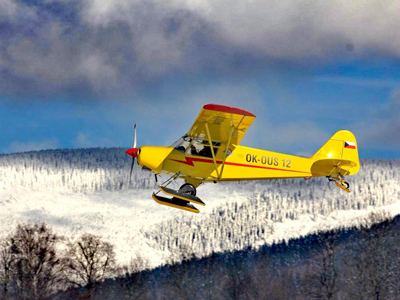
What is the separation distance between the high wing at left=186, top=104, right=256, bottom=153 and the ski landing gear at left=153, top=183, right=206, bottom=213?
2.51 m

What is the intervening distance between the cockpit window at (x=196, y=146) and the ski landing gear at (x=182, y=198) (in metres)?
1.62

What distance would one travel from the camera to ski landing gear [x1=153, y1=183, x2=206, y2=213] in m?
26.2

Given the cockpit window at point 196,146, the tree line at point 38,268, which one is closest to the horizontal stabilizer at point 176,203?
the cockpit window at point 196,146

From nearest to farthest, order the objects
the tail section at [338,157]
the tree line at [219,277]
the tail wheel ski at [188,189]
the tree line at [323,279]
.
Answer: the tail wheel ski at [188,189] < the tail section at [338,157] < the tree line at [323,279] < the tree line at [219,277]

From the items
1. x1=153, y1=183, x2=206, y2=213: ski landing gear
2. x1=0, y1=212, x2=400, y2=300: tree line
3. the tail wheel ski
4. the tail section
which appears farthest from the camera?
x1=0, y1=212, x2=400, y2=300: tree line

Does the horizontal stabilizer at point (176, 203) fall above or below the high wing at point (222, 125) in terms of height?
below

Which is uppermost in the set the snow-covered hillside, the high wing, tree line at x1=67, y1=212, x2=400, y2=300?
the snow-covered hillside

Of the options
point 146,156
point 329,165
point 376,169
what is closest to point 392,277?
point 329,165

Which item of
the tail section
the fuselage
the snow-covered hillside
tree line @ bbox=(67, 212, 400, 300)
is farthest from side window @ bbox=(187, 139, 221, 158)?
the snow-covered hillside

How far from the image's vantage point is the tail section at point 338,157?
101 ft

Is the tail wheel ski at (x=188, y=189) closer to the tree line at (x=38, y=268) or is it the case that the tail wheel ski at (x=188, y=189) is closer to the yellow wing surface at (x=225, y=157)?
the yellow wing surface at (x=225, y=157)

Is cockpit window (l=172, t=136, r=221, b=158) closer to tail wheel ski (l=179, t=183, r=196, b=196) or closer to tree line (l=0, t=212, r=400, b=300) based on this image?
tail wheel ski (l=179, t=183, r=196, b=196)

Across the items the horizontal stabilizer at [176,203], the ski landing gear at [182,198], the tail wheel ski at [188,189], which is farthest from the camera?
the tail wheel ski at [188,189]

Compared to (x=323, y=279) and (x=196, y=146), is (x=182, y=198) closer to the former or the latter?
(x=196, y=146)
